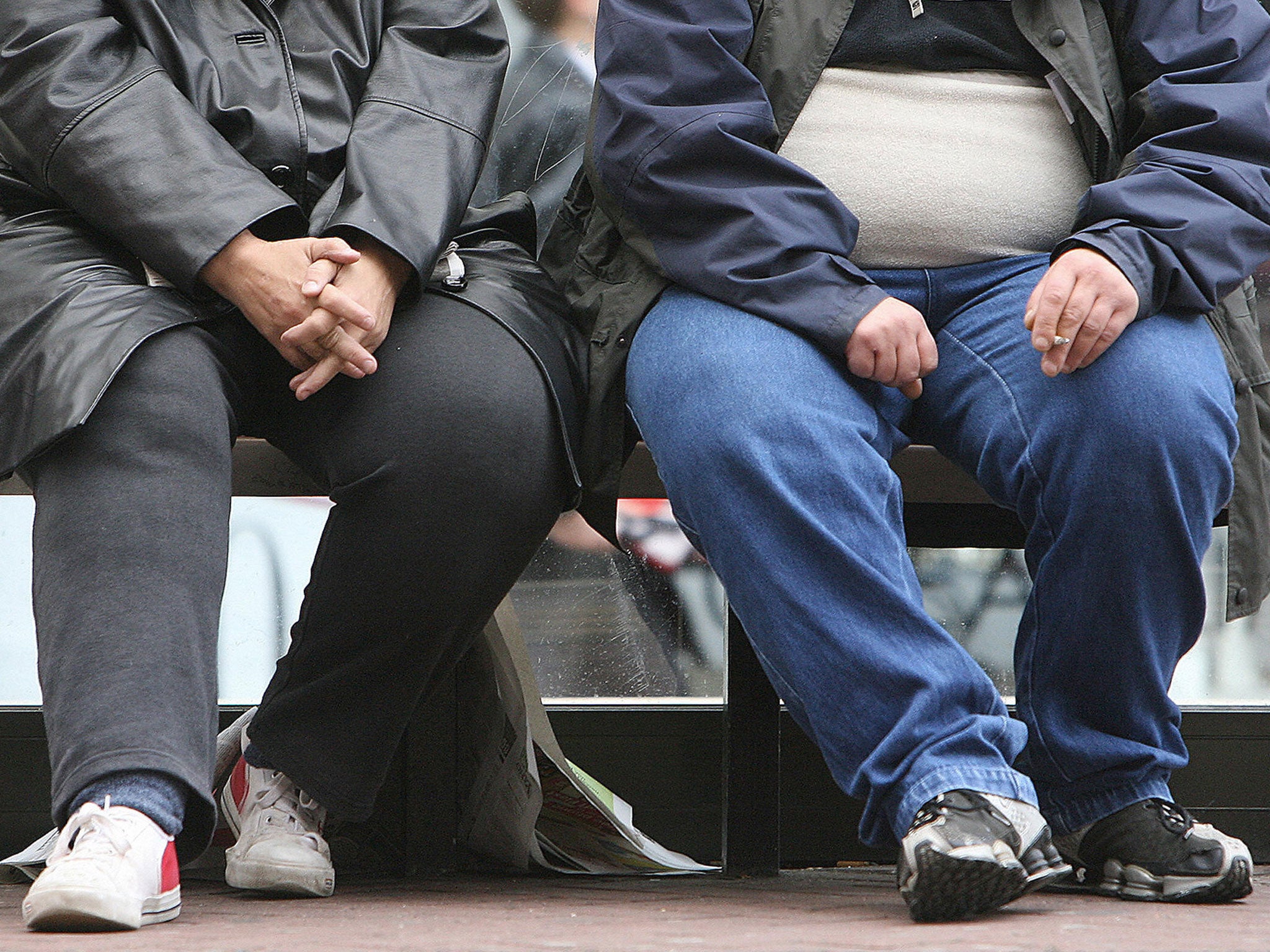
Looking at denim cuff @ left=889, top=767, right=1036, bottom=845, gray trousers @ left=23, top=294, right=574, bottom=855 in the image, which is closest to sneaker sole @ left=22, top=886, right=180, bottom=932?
gray trousers @ left=23, top=294, right=574, bottom=855

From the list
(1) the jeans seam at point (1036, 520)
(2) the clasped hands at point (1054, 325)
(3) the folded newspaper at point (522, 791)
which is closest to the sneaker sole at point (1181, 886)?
(1) the jeans seam at point (1036, 520)

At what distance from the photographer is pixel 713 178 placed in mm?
1591

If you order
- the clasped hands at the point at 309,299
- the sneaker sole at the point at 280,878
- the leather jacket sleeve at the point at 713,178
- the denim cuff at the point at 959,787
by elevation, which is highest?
the leather jacket sleeve at the point at 713,178

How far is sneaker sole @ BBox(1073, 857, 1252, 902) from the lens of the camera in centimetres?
138

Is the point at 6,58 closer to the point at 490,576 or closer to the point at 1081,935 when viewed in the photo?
the point at 490,576

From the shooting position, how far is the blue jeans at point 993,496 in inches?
51.4

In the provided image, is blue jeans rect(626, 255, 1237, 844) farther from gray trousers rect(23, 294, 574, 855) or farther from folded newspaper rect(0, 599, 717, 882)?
folded newspaper rect(0, 599, 717, 882)

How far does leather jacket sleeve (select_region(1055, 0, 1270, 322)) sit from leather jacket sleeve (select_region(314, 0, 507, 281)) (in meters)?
0.71

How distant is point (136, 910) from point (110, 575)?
0.31 m

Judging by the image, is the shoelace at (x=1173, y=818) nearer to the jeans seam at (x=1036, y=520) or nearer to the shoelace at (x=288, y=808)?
the jeans seam at (x=1036, y=520)

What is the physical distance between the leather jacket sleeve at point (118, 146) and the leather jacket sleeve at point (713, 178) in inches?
15.7

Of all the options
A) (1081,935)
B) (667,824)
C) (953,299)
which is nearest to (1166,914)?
(1081,935)

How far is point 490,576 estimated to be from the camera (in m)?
1.54

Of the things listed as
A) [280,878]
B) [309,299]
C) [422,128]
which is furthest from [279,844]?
[422,128]
